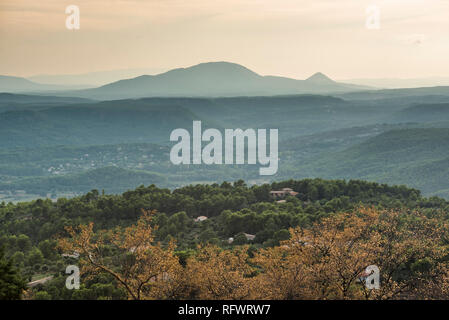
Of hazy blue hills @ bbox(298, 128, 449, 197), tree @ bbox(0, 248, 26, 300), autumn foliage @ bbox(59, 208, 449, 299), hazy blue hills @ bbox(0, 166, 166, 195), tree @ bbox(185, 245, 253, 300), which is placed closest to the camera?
tree @ bbox(0, 248, 26, 300)

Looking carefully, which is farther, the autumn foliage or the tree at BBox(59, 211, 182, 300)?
the tree at BBox(59, 211, 182, 300)

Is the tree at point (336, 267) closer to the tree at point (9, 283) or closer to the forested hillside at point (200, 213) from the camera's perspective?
the tree at point (9, 283)

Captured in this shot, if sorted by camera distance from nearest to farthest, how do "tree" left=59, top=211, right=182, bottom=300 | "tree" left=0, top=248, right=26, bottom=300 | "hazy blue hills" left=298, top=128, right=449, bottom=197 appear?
1. "tree" left=0, top=248, right=26, bottom=300
2. "tree" left=59, top=211, right=182, bottom=300
3. "hazy blue hills" left=298, top=128, right=449, bottom=197

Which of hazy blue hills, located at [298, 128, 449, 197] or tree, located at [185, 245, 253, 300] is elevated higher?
tree, located at [185, 245, 253, 300]

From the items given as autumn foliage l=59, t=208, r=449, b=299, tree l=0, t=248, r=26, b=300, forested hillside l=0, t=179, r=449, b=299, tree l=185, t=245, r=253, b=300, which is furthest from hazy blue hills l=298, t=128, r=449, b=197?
tree l=0, t=248, r=26, b=300

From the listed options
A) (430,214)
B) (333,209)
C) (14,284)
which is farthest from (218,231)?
(14,284)

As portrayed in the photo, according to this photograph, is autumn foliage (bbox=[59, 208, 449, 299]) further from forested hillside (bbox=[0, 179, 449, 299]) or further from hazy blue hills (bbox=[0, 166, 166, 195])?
hazy blue hills (bbox=[0, 166, 166, 195])

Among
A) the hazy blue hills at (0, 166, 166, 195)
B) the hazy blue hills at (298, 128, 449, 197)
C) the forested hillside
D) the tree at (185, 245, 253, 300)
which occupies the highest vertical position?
the tree at (185, 245, 253, 300)

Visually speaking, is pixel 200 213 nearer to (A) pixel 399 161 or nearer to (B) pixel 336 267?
(B) pixel 336 267
